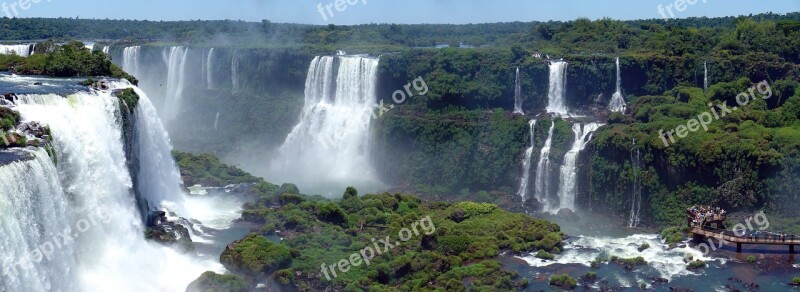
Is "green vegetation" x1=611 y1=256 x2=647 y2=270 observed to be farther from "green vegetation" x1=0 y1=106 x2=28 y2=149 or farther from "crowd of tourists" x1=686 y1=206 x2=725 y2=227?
"green vegetation" x1=0 y1=106 x2=28 y2=149

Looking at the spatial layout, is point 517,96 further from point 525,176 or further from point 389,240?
point 389,240

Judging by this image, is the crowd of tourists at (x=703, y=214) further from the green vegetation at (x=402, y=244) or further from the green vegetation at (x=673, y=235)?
the green vegetation at (x=402, y=244)

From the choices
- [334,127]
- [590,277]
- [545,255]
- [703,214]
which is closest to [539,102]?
[334,127]

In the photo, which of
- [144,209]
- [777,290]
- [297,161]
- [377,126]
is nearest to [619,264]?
[777,290]

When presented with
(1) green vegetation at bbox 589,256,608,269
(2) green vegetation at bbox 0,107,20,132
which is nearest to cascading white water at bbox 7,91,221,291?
(2) green vegetation at bbox 0,107,20,132

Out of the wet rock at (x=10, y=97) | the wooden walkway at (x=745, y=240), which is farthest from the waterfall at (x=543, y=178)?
the wet rock at (x=10, y=97)

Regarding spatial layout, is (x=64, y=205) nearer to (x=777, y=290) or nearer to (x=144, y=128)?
(x=144, y=128)
